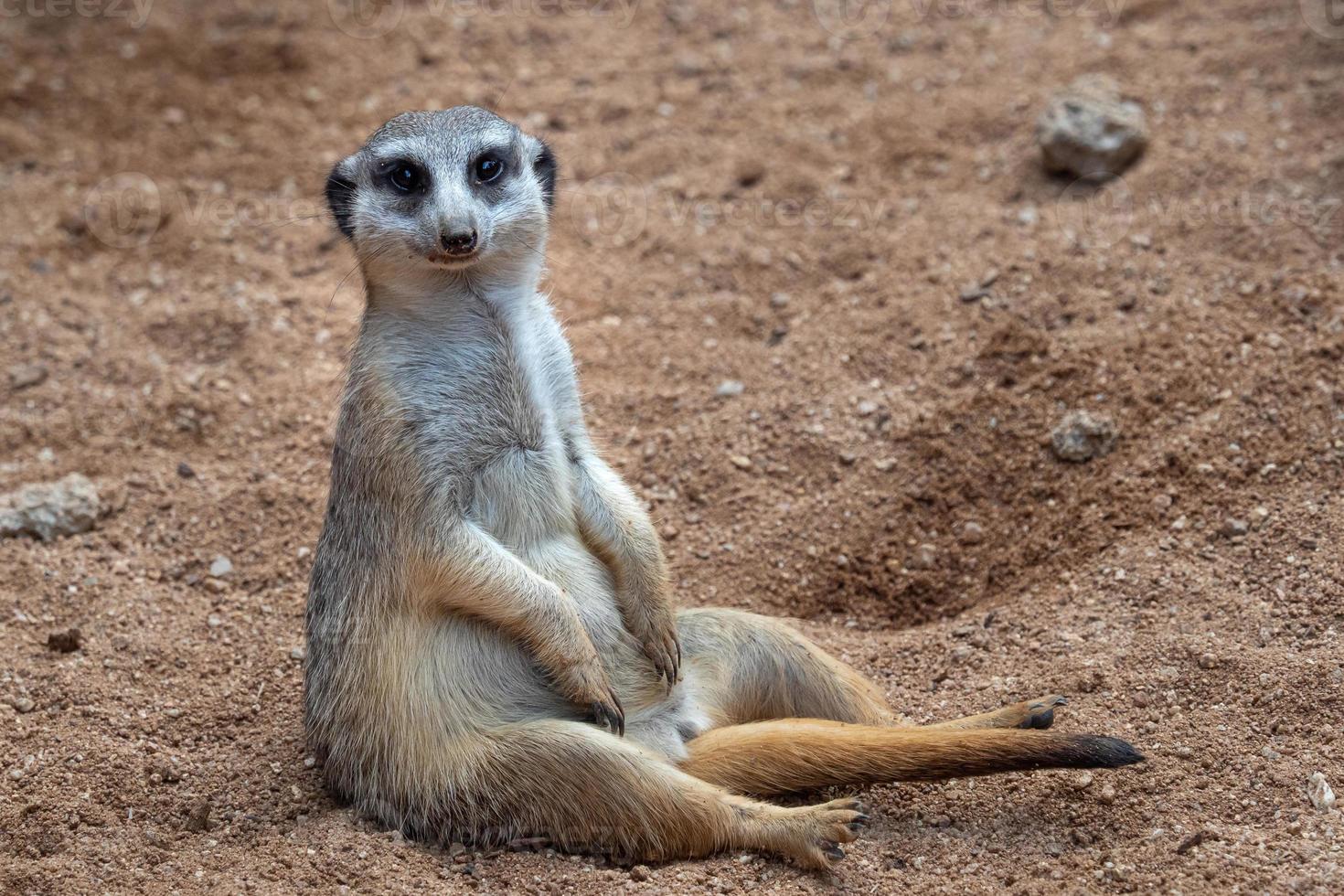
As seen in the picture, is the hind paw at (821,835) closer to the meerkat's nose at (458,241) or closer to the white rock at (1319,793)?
the white rock at (1319,793)

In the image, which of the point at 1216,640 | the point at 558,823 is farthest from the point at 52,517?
the point at 1216,640

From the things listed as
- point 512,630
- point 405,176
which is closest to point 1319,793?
point 512,630

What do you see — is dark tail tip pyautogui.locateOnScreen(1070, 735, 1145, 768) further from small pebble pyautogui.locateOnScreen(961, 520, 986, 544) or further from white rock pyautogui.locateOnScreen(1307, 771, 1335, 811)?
small pebble pyautogui.locateOnScreen(961, 520, 986, 544)

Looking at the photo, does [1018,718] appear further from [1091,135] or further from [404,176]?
[1091,135]

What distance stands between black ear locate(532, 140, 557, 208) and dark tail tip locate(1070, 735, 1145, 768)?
1.95m

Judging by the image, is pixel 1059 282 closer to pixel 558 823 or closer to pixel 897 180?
pixel 897 180

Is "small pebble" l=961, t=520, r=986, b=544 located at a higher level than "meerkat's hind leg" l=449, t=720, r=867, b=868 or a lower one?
higher

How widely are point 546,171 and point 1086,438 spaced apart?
1.84 m

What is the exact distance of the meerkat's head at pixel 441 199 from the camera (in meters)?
3.22

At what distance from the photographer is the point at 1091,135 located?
210 inches

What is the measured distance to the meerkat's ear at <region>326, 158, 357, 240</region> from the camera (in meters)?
3.54

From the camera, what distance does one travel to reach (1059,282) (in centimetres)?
479

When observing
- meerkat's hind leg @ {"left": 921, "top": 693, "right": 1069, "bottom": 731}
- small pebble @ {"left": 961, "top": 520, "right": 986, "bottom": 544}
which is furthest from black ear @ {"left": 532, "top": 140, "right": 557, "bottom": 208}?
meerkat's hind leg @ {"left": 921, "top": 693, "right": 1069, "bottom": 731}

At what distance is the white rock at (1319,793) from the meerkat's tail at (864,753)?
0.42 meters
